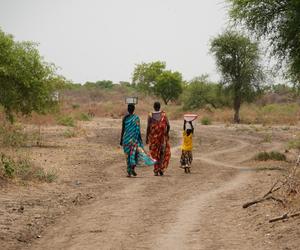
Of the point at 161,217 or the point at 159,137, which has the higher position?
the point at 159,137

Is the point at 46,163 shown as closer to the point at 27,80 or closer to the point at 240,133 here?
the point at 27,80

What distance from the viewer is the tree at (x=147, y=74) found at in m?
109

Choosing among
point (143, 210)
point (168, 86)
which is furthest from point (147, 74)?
point (143, 210)

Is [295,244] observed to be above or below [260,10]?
below

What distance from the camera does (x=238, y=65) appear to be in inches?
1948

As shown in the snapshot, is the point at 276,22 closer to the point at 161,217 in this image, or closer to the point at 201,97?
the point at 161,217

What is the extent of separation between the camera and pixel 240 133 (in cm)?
3491

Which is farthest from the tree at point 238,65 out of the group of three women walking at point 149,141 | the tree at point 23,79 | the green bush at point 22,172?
the green bush at point 22,172

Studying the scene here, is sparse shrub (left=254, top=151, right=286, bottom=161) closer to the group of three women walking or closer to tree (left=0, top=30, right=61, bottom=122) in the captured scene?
the group of three women walking

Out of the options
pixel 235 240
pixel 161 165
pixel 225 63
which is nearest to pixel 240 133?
pixel 225 63

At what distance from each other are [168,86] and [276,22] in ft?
262

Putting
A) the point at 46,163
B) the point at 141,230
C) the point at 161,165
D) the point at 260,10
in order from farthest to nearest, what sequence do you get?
the point at 260,10 → the point at 46,163 → the point at 161,165 → the point at 141,230

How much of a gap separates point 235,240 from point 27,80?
16.4 meters

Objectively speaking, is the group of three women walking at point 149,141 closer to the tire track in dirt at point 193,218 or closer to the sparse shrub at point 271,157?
the tire track in dirt at point 193,218
